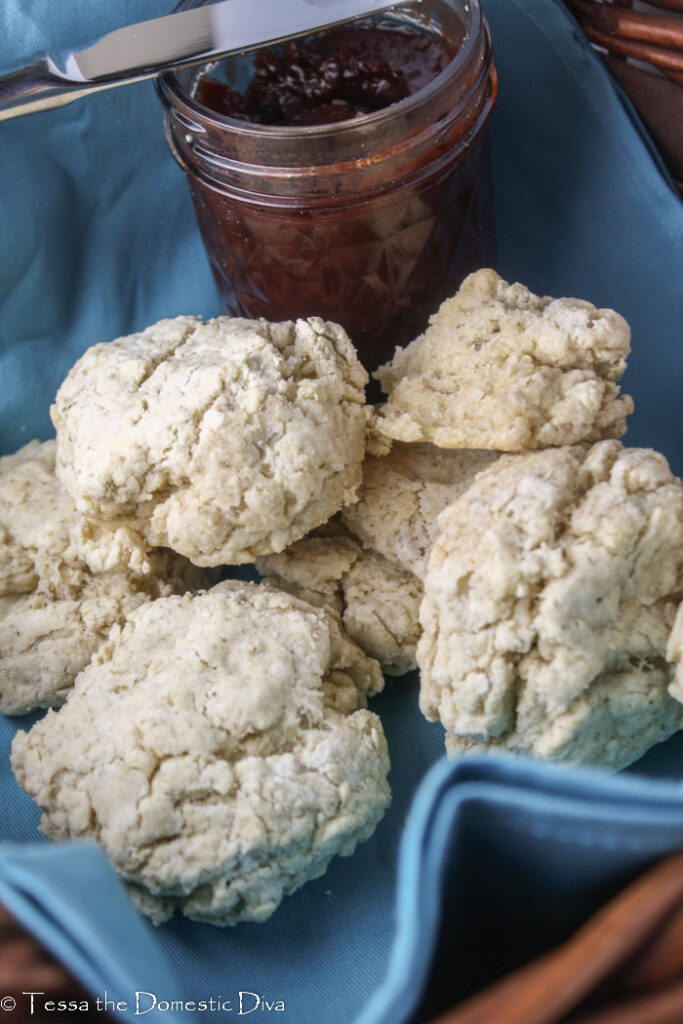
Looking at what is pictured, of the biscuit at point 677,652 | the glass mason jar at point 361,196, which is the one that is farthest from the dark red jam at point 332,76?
the biscuit at point 677,652

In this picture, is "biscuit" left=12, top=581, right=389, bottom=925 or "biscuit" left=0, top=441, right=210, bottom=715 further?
"biscuit" left=0, top=441, right=210, bottom=715

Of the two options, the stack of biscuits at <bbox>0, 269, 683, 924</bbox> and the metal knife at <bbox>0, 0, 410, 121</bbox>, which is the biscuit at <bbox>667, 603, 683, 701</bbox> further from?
the metal knife at <bbox>0, 0, 410, 121</bbox>

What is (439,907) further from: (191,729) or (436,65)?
(436,65)

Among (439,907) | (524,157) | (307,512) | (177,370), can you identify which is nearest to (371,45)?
(524,157)

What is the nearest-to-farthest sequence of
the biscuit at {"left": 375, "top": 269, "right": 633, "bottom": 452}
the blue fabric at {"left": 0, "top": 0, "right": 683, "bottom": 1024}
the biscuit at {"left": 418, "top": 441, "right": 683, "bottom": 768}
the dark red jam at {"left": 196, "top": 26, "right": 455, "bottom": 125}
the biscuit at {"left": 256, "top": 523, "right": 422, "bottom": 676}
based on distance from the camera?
the blue fabric at {"left": 0, "top": 0, "right": 683, "bottom": 1024} → the biscuit at {"left": 418, "top": 441, "right": 683, "bottom": 768} → the biscuit at {"left": 375, "top": 269, "right": 633, "bottom": 452} → the biscuit at {"left": 256, "top": 523, "right": 422, "bottom": 676} → the dark red jam at {"left": 196, "top": 26, "right": 455, "bottom": 125}

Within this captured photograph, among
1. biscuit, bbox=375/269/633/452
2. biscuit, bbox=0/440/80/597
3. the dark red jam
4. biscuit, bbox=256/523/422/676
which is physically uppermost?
the dark red jam

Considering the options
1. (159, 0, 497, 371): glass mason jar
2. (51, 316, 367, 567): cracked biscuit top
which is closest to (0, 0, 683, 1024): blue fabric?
(159, 0, 497, 371): glass mason jar

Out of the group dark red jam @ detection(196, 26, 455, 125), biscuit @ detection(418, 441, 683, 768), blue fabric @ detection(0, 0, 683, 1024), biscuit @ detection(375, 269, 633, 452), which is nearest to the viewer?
blue fabric @ detection(0, 0, 683, 1024)

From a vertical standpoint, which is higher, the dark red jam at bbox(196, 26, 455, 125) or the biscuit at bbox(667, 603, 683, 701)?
the dark red jam at bbox(196, 26, 455, 125)
